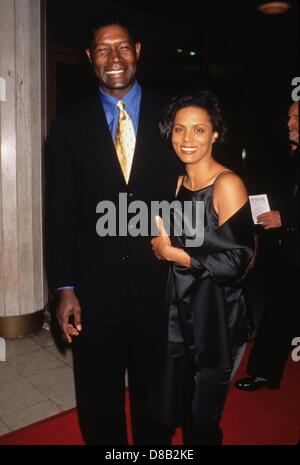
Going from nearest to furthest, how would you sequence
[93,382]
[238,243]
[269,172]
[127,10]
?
[238,243] < [93,382] < [269,172] < [127,10]

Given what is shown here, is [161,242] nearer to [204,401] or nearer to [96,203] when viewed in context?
[96,203]

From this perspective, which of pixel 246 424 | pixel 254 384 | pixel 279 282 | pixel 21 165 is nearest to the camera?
pixel 246 424

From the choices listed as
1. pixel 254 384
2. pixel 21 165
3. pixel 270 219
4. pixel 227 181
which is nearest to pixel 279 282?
pixel 270 219

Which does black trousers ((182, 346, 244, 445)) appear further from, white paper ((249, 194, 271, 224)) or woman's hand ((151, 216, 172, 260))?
white paper ((249, 194, 271, 224))

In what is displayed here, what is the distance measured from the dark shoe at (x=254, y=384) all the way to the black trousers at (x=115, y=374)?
1078 mm

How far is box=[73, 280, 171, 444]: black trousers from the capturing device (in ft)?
5.54

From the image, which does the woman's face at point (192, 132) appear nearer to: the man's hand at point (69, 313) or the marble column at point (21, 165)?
the man's hand at point (69, 313)

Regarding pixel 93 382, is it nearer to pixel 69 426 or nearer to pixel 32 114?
pixel 69 426

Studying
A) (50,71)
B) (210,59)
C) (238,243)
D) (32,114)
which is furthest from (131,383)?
(210,59)

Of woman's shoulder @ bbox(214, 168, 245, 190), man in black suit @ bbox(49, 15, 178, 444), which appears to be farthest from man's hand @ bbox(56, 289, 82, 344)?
woman's shoulder @ bbox(214, 168, 245, 190)

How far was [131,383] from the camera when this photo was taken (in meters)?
1.82

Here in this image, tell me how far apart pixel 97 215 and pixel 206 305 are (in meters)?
0.55

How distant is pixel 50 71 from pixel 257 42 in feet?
12.3

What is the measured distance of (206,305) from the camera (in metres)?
1.61
